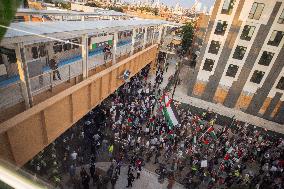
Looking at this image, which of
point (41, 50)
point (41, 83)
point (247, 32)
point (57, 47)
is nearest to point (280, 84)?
point (247, 32)

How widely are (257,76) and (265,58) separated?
96.8 inches

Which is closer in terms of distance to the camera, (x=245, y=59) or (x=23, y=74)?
(x=23, y=74)

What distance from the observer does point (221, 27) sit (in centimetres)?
2653

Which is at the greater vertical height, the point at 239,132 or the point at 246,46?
the point at 246,46

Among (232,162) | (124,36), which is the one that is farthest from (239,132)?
(124,36)

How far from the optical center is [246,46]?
2592 cm

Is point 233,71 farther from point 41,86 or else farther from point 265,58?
point 41,86

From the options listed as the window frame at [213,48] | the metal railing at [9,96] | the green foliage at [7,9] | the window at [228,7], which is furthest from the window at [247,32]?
the green foliage at [7,9]

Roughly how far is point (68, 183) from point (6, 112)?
748 cm

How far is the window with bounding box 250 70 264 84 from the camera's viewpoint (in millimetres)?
26547

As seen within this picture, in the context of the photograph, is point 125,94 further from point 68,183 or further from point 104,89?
point 68,183

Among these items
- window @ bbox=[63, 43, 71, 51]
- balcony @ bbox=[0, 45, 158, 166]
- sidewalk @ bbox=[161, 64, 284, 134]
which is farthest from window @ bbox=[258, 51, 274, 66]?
window @ bbox=[63, 43, 71, 51]

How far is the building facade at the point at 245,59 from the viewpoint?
24.4 metres

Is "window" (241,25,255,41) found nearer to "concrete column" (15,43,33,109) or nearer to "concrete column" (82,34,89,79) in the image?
"concrete column" (82,34,89,79)
